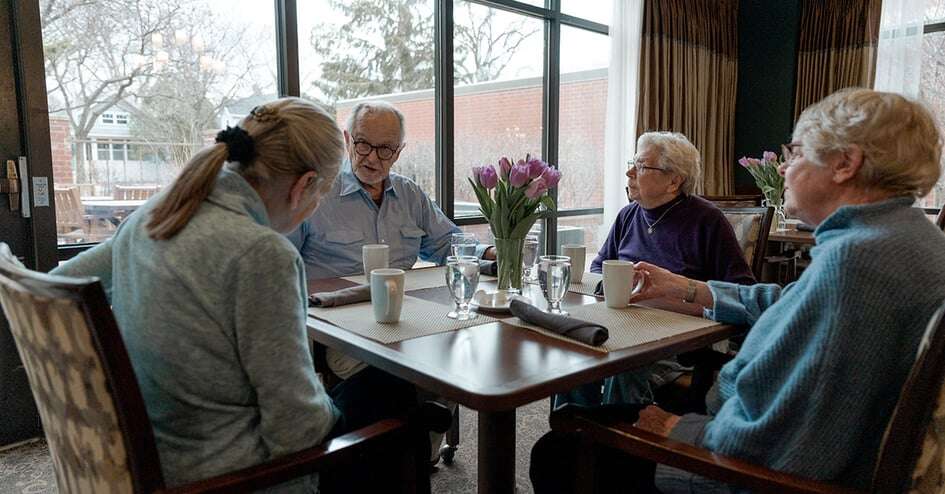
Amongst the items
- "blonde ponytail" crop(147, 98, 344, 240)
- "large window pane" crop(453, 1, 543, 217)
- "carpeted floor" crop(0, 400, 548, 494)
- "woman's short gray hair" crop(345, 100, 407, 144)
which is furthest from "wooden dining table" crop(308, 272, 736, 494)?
"large window pane" crop(453, 1, 543, 217)

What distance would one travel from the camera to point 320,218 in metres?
2.21

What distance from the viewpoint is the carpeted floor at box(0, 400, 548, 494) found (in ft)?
6.87

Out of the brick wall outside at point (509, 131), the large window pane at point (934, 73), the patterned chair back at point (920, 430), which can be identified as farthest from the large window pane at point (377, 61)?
the large window pane at point (934, 73)

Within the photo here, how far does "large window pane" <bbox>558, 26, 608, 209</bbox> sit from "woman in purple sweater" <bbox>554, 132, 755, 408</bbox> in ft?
7.43

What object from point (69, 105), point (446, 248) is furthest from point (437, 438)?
point (69, 105)

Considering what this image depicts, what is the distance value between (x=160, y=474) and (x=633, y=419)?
0.82 m

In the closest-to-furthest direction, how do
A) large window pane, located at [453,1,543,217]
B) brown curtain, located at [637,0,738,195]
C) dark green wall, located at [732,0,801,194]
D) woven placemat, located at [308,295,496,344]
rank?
woven placemat, located at [308,295,496,344]
large window pane, located at [453,1,543,217]
brown curtain, located at [637,0,738,195]
dark green wall, located at [732,0,801,194]

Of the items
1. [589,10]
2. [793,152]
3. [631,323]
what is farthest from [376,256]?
[589,10]

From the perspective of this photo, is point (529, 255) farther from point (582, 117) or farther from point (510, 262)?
point (582, 117)

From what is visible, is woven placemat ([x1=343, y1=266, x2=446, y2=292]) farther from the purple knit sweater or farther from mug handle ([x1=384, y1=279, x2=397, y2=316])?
the purple knit sweater

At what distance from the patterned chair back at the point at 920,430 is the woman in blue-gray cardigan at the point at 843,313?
0.23 feet

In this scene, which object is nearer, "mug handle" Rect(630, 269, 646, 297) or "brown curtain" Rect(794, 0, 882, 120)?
"mug handle" Rect(630, 269, 646, 297)

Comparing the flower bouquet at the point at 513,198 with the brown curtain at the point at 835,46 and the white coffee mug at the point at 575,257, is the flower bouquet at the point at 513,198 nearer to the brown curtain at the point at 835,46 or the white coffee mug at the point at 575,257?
the white coffee mug at the point at 575,257

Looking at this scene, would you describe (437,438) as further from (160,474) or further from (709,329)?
(160,474)
